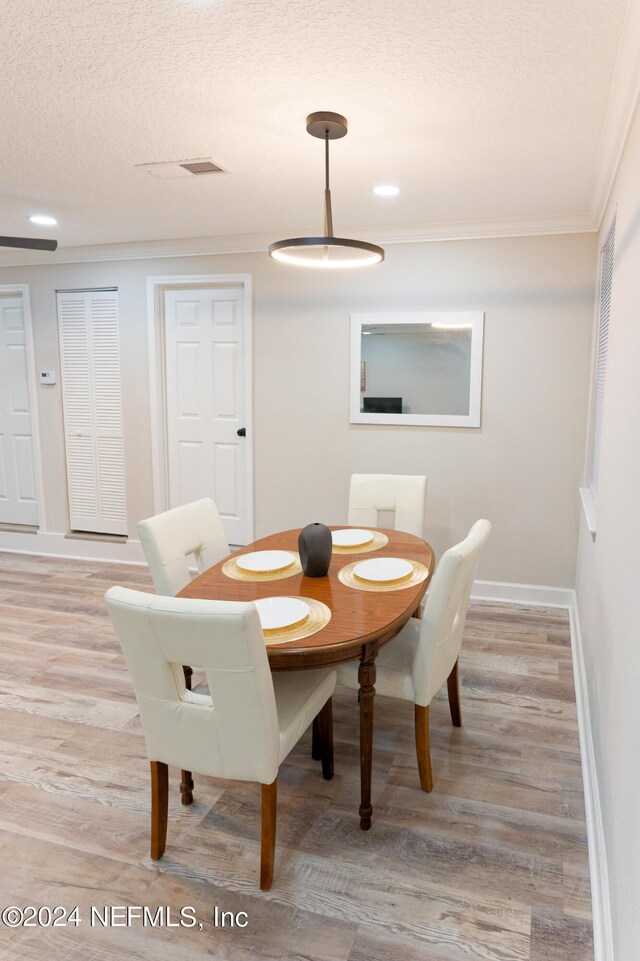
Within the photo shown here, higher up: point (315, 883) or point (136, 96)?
point (136, 96)

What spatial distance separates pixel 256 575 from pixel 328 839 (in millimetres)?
914

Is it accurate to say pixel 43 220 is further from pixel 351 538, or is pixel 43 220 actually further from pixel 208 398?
pixel 351 538

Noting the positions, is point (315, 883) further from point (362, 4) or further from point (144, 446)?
point (144, 446)

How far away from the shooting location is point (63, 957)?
1.59 metres

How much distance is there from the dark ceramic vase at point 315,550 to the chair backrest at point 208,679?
720 millimetres

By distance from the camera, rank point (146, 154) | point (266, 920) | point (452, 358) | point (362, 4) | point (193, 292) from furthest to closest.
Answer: point (193, 292) < point (452, 358) < point (146, 154) < point (266, 920) < point (362, 4)

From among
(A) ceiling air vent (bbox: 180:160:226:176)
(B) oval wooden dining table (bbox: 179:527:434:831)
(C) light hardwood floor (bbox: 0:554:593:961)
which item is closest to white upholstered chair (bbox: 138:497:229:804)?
(B) oval wooden dining table (bbox: 179:527:434:831)

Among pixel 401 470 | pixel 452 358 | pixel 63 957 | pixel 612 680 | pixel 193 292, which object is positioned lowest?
pixel 63 957

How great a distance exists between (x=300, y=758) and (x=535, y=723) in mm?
1023

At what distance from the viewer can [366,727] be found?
1987mm

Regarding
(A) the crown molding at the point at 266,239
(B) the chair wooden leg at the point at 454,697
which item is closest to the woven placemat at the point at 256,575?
(B) the chair wooden leg at the point at 454,697

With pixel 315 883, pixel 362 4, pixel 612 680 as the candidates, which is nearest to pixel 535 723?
pixel 612 680

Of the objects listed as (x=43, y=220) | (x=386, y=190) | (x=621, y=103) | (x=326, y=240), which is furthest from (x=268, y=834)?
(x=43, y=220)

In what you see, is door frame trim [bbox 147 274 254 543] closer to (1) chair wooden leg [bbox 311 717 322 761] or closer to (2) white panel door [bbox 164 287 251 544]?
(2) white panel door [bbox 164 287 251 544]
